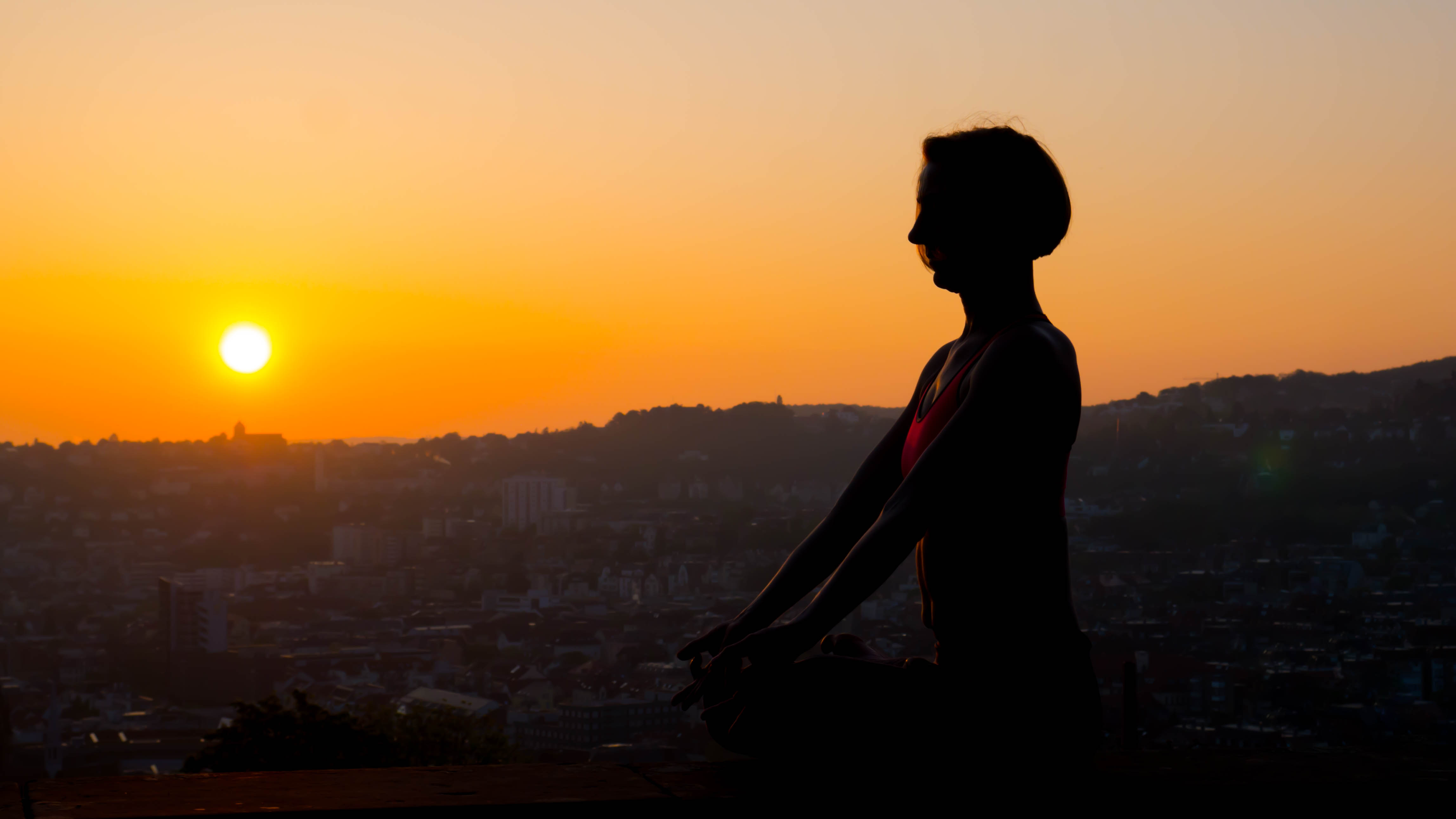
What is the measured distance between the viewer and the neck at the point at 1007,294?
2.54 metres

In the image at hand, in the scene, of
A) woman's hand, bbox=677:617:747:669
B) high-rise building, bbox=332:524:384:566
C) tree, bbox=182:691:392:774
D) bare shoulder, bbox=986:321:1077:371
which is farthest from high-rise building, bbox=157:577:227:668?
bare shoulder, bbox=986:321:1077:371

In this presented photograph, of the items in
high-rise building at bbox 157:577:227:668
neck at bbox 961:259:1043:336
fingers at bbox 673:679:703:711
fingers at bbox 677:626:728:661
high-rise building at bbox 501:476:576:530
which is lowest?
high-rise building at bbox 157:577:227:668

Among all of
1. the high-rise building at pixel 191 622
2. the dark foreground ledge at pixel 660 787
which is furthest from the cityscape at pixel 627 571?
the dark foreground ledge at pixel 660 787

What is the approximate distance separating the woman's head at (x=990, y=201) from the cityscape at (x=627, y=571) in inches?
685

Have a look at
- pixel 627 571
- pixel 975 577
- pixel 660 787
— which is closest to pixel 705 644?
pixel 660 787

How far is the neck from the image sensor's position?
2543 mm

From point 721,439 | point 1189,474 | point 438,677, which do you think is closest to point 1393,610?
point 1189,474

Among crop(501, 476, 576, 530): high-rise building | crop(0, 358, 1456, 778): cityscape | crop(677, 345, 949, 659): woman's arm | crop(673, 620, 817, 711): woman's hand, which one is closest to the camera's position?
crop(673, 620, 817, 711): woman's hand

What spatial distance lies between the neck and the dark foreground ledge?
797 mm

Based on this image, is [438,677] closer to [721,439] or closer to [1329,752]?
[721,439]

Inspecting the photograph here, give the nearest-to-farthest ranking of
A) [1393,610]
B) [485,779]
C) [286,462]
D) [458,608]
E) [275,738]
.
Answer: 1. [485,779]
2. [275,738]
3. [1393,610]
4. [458,608]
5. [286,462]

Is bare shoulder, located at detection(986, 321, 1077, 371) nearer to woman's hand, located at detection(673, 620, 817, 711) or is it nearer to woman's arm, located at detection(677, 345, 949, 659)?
woman's arm, located at detection(677, 345, 949, 659)

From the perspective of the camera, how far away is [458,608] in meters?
62.9

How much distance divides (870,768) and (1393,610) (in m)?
46.9
